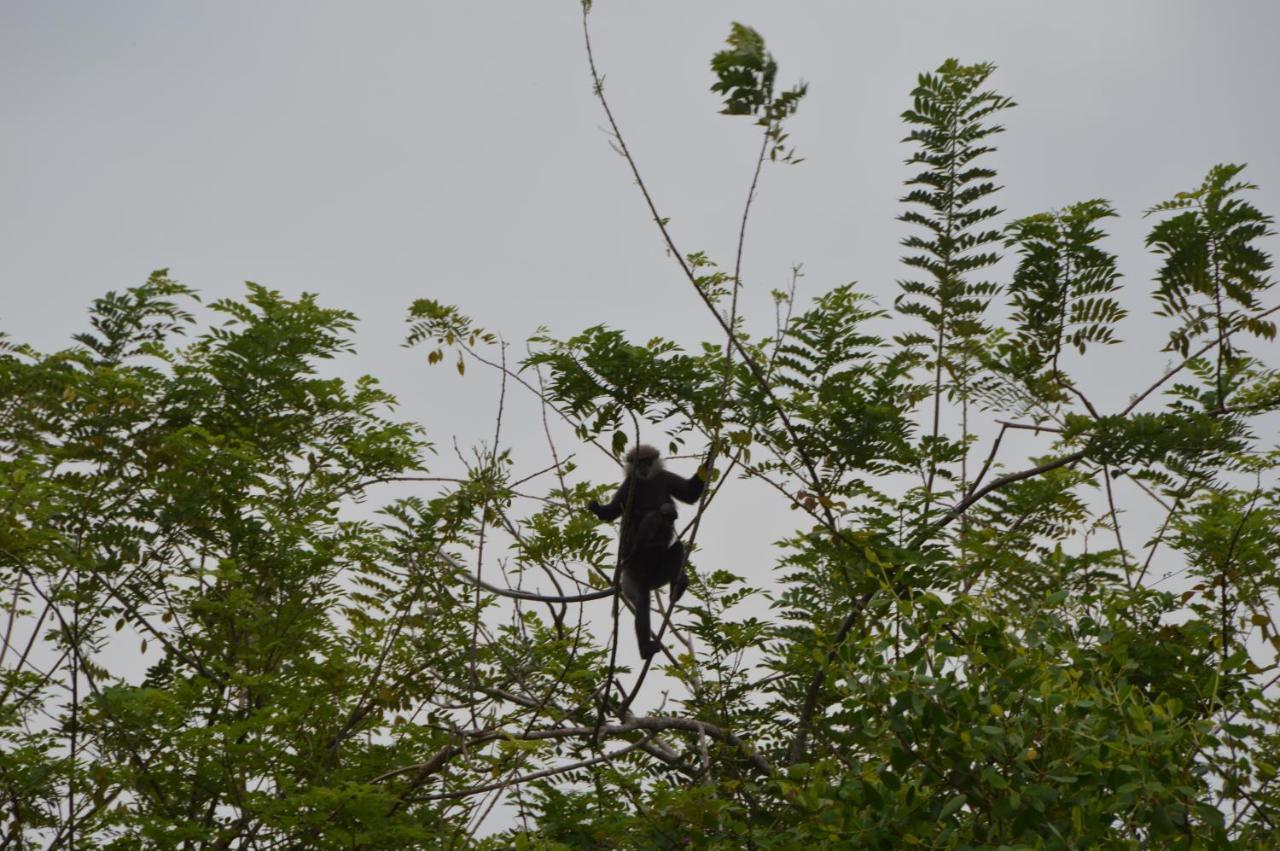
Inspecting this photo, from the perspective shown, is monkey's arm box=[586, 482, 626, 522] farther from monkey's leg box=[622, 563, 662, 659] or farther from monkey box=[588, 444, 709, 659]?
monkey's leg box=[622, 563, 662, 659]

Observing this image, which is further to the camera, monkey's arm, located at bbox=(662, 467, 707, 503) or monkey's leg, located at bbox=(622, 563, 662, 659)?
monkey's arm, located at bbox=(662, 467, 707, 503)

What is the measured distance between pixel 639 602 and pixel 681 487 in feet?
3.68

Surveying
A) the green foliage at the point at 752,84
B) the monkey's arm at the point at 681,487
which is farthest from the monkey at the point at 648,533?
the green foliage at the point at 752,84

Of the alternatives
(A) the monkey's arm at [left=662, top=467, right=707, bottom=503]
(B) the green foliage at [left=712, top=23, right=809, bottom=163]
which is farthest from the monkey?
(B) the green foliage at [left=712, top=23, right=809, bottom=163]

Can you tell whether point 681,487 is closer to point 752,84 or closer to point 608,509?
point 608,509

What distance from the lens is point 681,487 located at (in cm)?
841

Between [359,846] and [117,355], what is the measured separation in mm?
4681

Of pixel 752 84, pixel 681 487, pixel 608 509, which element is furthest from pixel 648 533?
pixel 752 84

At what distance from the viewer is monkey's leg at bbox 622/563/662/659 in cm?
743

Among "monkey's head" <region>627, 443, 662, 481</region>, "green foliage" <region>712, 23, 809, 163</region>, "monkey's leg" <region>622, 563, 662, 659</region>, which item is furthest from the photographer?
"monkey's head" <region>627, 443, 662, 481</region>

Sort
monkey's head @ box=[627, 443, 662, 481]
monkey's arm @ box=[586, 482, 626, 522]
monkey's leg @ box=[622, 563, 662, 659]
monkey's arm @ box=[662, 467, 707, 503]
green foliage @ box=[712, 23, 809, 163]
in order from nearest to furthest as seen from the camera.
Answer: green foliage @ box=[712, 23, 809, 163], monkey's leg @ box=[622, 563, 662, 659], monkey's arm @ box=[586, 482, 626, 522], monkey's arm @ box=[662, 467, 707, 503], monkey's head @ box=[627, 443, 662, 481]

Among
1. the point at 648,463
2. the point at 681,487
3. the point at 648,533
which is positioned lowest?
the point at 648,533

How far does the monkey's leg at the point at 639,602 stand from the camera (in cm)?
743

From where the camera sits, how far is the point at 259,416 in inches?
333
